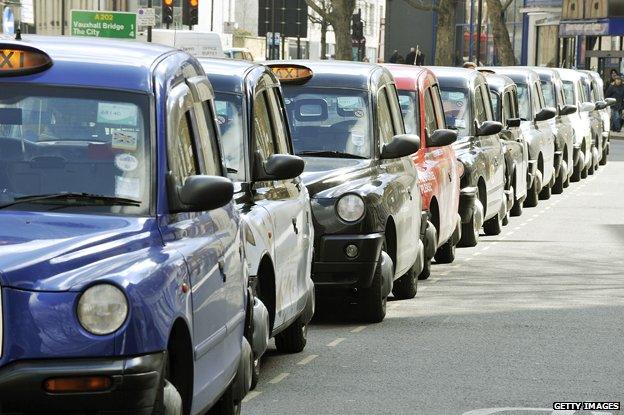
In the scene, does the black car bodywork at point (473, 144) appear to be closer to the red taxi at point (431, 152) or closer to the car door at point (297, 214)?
the red taxi at point (431, 152)

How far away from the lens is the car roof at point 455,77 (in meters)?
19.1

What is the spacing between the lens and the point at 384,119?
13.1 m

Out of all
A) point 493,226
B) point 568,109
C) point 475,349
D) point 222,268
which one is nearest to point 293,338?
point 475,349

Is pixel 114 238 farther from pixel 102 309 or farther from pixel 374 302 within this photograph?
pixel 374 302

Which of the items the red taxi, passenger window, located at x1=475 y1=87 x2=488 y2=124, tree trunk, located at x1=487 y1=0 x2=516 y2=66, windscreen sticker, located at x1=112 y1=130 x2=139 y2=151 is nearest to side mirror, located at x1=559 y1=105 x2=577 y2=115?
passenger window, located at x1=475 y1=87 x2=488 y2=124

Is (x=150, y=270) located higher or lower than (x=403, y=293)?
higher

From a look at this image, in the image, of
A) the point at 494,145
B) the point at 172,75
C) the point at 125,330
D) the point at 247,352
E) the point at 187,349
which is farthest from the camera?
the point at 494,145

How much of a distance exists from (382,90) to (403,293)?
1663mm

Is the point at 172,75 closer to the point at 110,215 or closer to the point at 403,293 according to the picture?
the point at 110,215

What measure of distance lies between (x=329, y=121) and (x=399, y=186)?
0.68 metres

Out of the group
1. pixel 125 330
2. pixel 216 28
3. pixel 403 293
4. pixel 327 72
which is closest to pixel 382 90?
pixel 327 72

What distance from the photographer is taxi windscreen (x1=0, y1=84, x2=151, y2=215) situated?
20.7ft

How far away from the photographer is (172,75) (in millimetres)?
6922

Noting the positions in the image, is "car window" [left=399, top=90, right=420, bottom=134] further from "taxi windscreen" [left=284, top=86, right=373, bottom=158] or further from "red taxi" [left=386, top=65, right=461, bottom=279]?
"taxi windscreen" [left=284, top=86, right=373, bottom=158]
